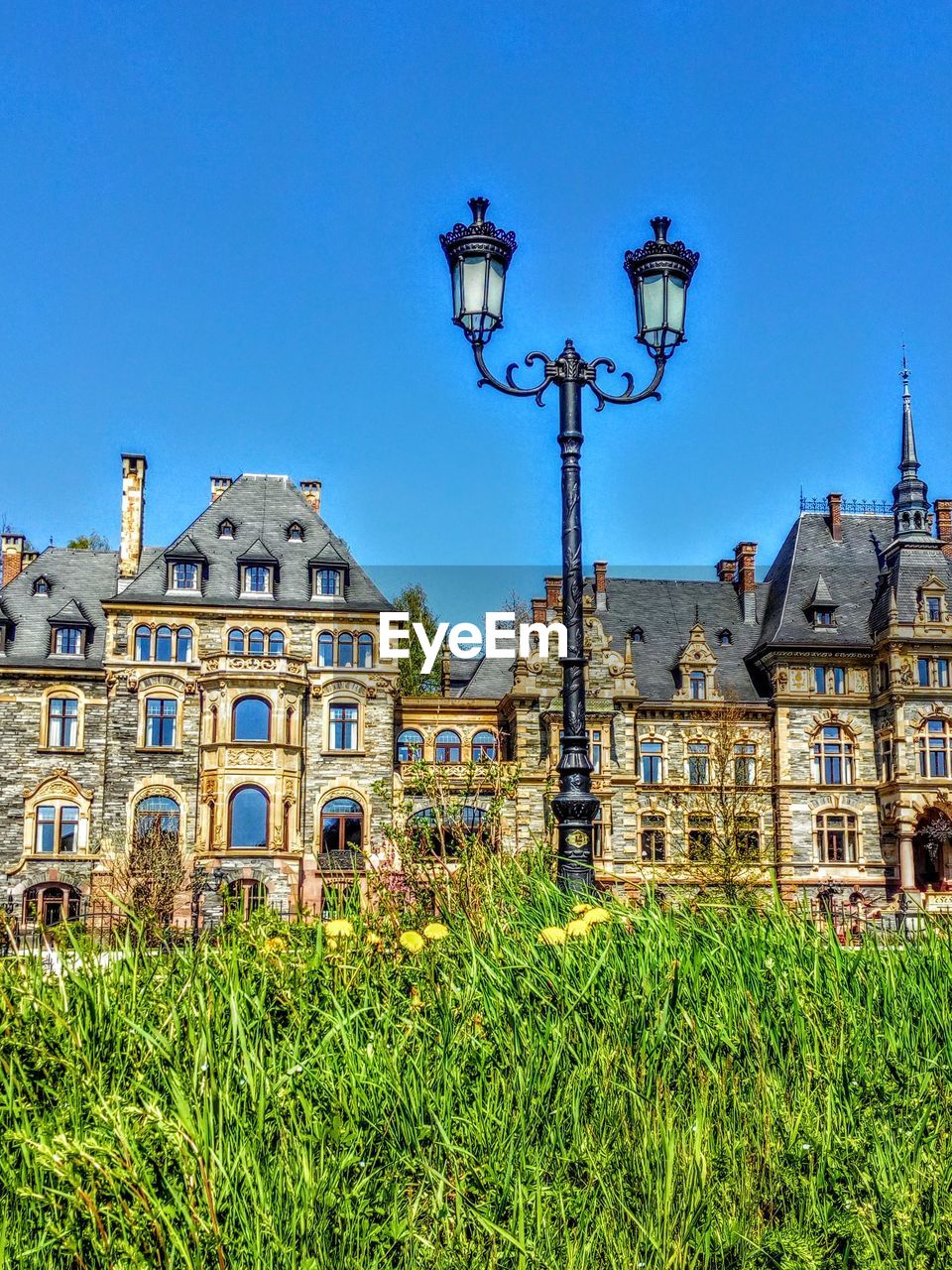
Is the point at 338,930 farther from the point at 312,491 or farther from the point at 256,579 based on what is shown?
the point at 312,491

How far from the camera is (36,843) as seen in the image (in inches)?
1565

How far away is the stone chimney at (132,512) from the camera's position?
4297cm

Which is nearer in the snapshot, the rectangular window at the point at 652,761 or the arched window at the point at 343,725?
the arched window at the point at 343,725

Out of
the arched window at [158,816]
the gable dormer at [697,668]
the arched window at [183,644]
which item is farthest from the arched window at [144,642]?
the gable dormer at [697,668]

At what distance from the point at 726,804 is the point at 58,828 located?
2121cm

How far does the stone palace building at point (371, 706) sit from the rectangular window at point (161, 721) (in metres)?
0.07

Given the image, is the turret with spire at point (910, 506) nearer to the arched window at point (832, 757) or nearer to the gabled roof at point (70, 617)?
the arched window at point (832, 757)

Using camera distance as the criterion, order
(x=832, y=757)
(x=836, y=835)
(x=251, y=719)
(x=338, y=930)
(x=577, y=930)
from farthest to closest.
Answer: (x=832, y=757) → (x=836, y=835) → (x=251, y=719) → (x=338, y=930) → (x=577, y=930)

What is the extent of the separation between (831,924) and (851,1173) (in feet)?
7.22

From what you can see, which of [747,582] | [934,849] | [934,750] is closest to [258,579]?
[747,582]

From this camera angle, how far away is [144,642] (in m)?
40.3

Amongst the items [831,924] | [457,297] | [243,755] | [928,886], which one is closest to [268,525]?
[243,755]

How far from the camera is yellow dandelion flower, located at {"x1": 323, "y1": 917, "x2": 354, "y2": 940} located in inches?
254
